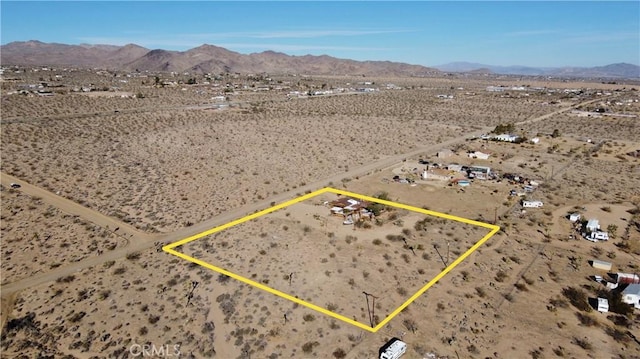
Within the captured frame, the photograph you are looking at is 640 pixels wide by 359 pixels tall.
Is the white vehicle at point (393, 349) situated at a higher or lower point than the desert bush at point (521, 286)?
higher

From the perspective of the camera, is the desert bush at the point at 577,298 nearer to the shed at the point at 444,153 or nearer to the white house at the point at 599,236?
the white house at the point at 599,236

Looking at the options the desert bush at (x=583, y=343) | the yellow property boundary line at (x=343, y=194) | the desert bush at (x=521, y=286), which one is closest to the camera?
the desert bush at (x=583, y=343)

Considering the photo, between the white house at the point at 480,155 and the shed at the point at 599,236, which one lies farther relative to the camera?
the white house at the point at 480,155

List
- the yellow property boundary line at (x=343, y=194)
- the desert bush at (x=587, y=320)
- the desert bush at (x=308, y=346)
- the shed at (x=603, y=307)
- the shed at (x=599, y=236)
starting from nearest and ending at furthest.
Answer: the desert bush at (x=308, y=346) < the desert bush at (x=587, y=320) < the yellow property boundary line at (x=343, y=194) < the shed at (x=603, y=307) < the shed at (x=599, y=236)

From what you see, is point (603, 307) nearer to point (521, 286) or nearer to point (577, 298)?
point (577, 298)

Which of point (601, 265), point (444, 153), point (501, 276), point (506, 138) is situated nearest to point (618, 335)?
point (501, 276)

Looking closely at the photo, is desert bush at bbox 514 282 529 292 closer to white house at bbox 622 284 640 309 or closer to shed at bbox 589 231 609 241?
white house at bbox 622 284 640 309
